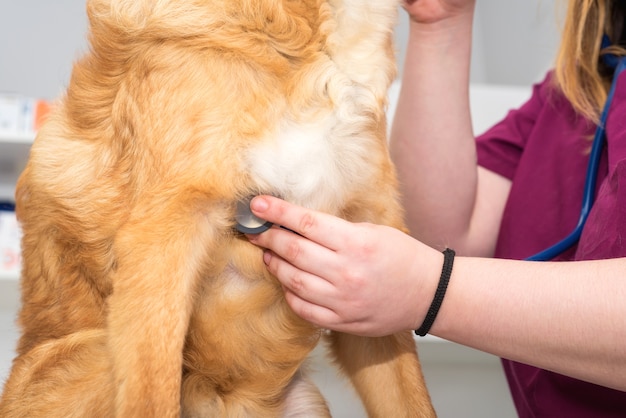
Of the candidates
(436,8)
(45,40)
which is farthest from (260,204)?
(45,40)

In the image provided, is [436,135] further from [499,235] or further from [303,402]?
[303,402]

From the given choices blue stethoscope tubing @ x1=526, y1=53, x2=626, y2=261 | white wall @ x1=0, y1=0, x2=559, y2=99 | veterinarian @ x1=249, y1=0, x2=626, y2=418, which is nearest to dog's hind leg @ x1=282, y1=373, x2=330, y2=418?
veterinarian @ x1=249, y1=0, x2=626, y2=418

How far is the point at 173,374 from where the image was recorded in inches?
32.0

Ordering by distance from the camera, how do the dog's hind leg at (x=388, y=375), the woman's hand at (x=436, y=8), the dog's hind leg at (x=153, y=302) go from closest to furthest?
the dog's hind leg at (x=153, y=302), the dog's hind leg at (x=388, y=375), the woman's hand at (x=436, y=8)

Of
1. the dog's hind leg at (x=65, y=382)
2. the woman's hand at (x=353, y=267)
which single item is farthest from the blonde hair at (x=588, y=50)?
the dog's hind leg at (x=65, y=382)

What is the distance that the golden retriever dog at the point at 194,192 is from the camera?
2.75 feet

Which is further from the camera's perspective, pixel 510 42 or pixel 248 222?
pixel 510 42

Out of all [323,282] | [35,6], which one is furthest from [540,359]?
[35,6]

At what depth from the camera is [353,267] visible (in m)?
0.88

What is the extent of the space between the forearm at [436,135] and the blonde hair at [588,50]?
205mm

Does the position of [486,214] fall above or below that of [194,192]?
below

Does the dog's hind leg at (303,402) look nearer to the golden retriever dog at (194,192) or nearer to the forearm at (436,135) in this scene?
the golden retriever dog at (194,192)

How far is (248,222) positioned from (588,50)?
82 cm

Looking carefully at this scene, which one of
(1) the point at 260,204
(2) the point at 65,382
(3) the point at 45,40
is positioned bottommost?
(3) the point at 45,40
